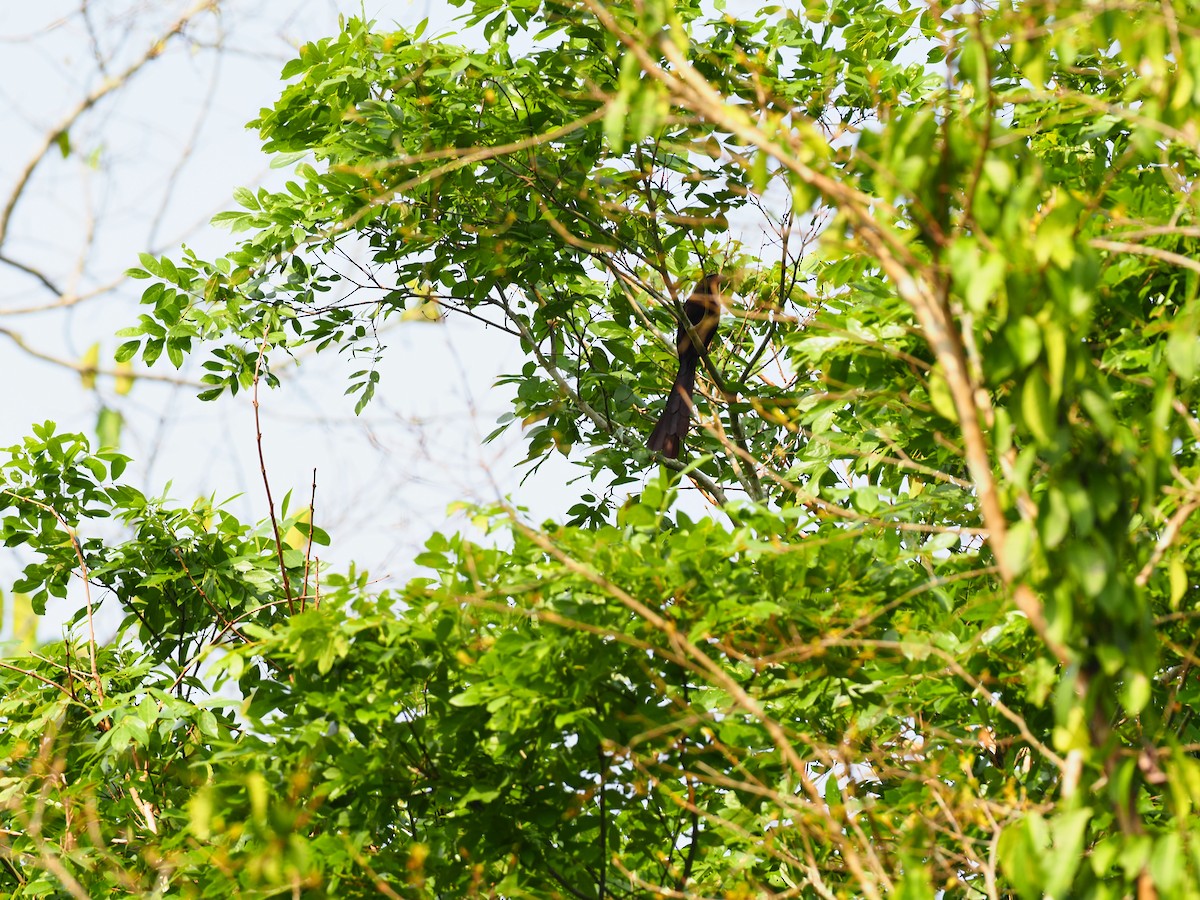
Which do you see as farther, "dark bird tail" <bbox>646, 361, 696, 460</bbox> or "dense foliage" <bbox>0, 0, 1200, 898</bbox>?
"dark bird tail" <bbox>646, 361, 696, 460</bbox>

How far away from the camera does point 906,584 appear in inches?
132

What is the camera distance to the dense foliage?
78.2 inches

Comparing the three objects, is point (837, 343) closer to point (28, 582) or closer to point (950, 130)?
point (950, 130)

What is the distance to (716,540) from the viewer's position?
3.18m

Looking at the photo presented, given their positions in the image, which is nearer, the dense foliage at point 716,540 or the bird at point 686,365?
the dense foliage at point 716,540

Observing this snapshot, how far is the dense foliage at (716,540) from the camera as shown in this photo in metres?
1.99

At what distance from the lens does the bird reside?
5012mm

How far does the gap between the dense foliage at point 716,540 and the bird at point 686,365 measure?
0.17 meters

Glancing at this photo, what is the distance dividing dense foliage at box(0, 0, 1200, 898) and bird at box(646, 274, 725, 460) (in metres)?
0.17

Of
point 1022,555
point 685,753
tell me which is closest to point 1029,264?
point 1022,555

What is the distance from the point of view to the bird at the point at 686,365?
5.01 meters

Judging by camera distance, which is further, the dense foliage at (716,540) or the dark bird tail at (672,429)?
the dark bird tail at (672,429)

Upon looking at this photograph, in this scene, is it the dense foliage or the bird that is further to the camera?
the bird

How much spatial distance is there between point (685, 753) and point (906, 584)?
2.49 feet
